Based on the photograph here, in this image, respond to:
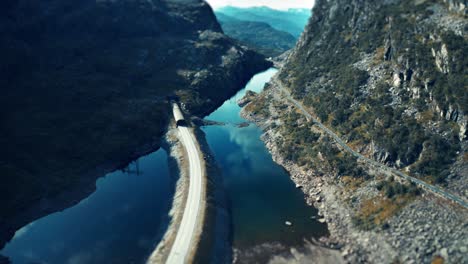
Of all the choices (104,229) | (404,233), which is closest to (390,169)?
(404,233)

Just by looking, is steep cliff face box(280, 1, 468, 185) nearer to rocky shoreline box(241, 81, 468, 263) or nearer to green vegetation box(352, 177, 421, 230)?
green vegetation box(352, 177, 421, 230)

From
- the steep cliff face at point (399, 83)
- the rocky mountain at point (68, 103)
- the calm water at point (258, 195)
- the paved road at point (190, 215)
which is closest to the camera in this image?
the paved road at point (190, 215)

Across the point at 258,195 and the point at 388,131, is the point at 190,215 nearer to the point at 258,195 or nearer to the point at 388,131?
the point at 258,195

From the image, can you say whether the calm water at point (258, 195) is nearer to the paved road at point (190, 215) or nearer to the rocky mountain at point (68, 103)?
the paved road at point (190, 215)

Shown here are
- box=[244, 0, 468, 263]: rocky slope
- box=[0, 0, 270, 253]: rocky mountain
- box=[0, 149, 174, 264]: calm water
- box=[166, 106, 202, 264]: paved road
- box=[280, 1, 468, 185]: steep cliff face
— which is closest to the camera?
box=[166, 106, 202, 264]: paved road

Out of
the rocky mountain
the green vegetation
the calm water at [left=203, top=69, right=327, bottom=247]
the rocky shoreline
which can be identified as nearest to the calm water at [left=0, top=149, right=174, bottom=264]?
the rocky mountain

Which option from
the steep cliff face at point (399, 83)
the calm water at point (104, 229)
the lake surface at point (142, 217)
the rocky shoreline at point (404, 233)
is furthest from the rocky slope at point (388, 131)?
the calm water at point (104, 229)

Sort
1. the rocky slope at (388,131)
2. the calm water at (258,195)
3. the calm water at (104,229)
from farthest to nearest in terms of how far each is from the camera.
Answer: the calm water at (258,195) < the calm water at (104,229) < the rocky slope at (388,131)
